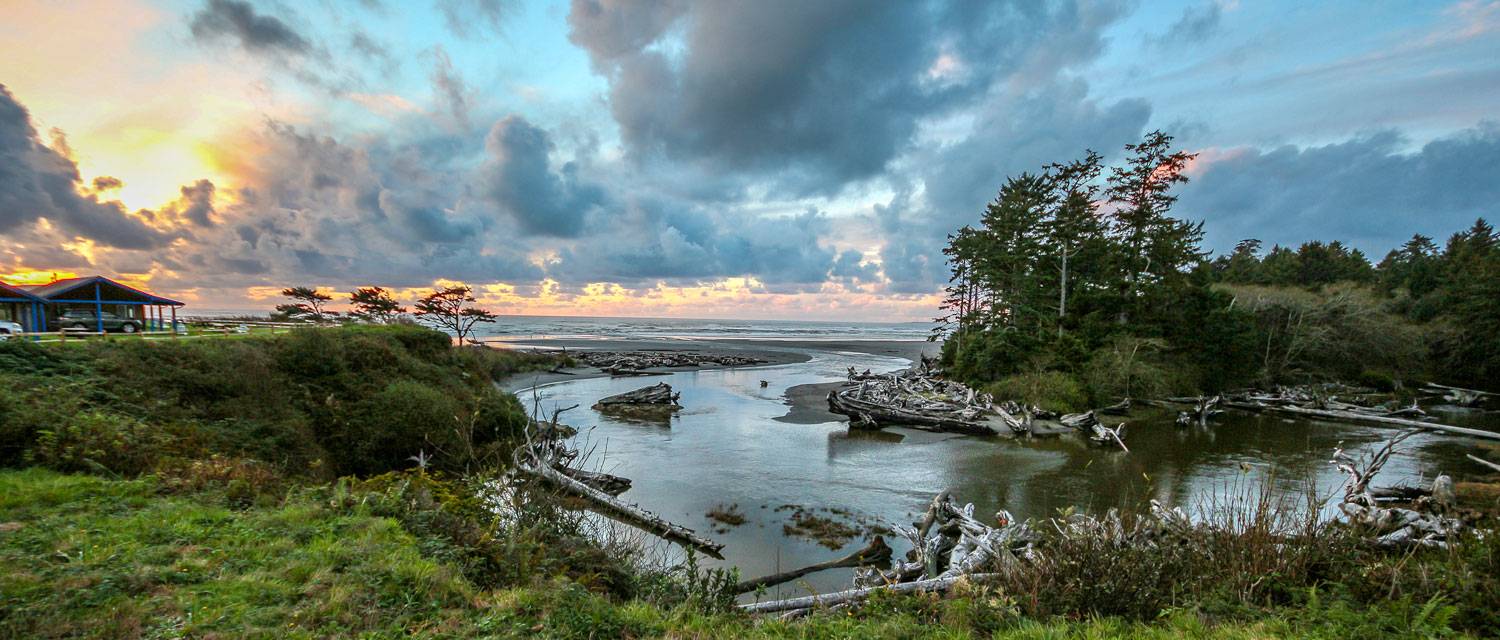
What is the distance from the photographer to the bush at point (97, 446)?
7023 millimetres

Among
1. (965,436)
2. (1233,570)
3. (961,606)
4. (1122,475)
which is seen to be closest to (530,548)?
(961,606)

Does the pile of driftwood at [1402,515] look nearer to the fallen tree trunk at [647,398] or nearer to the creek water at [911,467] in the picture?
the creek water at [911,467]

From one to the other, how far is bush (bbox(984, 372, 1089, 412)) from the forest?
9cm

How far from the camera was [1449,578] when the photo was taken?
190 inches

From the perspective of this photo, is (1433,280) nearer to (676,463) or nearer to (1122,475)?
(1122,475)

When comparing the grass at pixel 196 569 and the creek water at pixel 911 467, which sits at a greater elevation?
the grass at pixel 196 569

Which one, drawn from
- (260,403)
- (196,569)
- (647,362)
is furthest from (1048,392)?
(647,362)

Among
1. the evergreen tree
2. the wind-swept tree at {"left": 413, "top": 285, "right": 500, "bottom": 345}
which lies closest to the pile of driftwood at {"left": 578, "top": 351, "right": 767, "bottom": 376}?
the wind-swept tree at {"left": 413, "top": 285, "right": 500, "bottom": 345}

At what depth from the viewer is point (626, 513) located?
36.1 ft

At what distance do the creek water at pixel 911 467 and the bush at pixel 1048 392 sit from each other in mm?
2448

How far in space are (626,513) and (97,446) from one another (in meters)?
8.07

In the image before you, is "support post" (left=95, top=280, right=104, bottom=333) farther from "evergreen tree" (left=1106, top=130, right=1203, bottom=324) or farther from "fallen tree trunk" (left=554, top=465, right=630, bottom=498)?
"evergreen tree" (left=1106, top=130, right=1203, bottom=324)

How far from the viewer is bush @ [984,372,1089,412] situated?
23.4 m

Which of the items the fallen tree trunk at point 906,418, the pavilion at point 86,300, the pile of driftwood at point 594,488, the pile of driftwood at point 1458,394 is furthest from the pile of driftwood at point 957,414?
the pavilion at point 86,300
